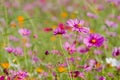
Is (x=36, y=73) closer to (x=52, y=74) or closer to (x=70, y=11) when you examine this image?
(x=52, y=74)

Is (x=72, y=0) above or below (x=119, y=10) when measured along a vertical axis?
above

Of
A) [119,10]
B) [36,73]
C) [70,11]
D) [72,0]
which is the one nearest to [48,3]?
[72,0]

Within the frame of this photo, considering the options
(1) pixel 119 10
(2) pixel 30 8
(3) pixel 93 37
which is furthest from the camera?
(2) pixel 30 8

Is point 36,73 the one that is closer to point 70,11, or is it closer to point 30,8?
point 70,11

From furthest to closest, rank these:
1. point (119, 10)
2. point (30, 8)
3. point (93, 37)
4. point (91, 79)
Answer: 1. point (30, 8)
2. point (119, 10)
3. point (91, 79)
4. point (93, 37)

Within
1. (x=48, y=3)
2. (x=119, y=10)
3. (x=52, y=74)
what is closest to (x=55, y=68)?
(x=52, y=74)

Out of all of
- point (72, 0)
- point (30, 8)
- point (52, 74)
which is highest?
point (72, 0)

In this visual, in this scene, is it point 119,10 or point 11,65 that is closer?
point 11,65

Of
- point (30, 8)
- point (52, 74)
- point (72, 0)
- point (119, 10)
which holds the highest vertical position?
point (72, 0)

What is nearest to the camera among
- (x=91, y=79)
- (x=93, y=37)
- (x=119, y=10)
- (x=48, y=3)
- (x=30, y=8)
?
(x=93, y=37)
